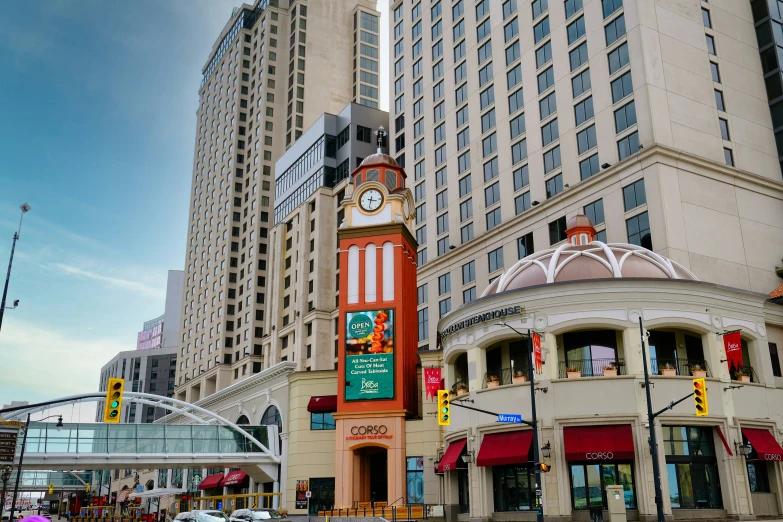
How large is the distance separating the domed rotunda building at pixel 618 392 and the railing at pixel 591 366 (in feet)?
0.24

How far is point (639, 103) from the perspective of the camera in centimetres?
5456

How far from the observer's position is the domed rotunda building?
37.0 metres

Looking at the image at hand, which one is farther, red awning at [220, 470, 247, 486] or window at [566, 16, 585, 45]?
window at [566, 16, 585, 45]

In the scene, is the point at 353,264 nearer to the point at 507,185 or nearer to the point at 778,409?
the point at 507,185

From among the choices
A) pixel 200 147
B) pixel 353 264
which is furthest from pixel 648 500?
pixel 200 147

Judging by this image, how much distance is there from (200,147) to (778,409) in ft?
382

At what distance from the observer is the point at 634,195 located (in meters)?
53.7

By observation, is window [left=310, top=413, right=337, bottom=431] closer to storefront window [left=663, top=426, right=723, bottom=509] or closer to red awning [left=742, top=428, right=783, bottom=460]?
storefront window [left=663, top=426, right=723, bottom=509]

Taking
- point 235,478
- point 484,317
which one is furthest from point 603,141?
point 235,478

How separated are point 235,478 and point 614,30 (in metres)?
45.7

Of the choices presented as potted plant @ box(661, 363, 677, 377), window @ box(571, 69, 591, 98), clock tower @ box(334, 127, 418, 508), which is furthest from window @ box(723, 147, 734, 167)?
potted plant @ box(661, 363, 677, 377)

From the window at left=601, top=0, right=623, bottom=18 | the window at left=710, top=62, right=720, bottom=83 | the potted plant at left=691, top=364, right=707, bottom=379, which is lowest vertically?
the potted plant at left=691, top=364, right=707, bottom=379

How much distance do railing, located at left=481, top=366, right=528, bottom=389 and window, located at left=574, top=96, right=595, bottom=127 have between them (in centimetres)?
2539

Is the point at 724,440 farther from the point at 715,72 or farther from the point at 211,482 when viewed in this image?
the point at 211,482
